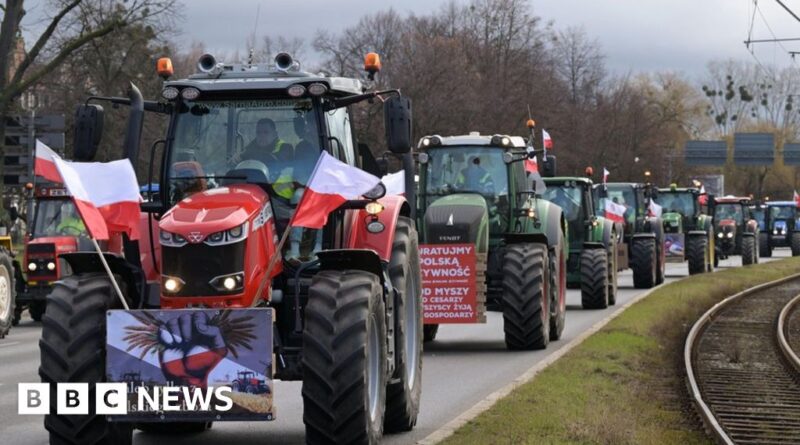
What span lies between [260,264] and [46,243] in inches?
717

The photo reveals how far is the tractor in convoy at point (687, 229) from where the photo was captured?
44.2 m

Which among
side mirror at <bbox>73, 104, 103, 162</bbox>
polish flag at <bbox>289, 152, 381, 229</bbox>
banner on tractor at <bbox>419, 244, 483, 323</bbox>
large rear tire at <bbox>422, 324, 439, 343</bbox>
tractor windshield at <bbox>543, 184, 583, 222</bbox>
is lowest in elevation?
large rear tire at <bbox>422, 324, 439, 343</bbox>

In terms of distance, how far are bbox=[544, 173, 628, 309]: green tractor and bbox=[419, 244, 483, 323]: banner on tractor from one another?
9.24 metres

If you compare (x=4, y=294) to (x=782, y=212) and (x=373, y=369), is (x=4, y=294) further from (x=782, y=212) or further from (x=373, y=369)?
(x=782, y=212)

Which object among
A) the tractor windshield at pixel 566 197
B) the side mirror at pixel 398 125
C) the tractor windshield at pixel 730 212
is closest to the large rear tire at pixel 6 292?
the tractor windshield at pixel 566 197

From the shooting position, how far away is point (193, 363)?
943 cm

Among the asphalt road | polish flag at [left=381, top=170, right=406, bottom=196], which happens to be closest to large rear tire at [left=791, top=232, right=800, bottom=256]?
the asphalt road

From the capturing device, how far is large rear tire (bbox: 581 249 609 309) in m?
28.4

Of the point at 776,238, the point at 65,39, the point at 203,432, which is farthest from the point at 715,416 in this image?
the point at 776,238

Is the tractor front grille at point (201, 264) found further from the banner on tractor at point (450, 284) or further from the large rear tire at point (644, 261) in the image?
the large rear tire at point (644, 261)

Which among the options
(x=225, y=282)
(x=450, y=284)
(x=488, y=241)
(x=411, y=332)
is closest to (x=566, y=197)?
(x=488, y=241)

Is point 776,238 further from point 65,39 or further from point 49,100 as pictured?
point 65,39

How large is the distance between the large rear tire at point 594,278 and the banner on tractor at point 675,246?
1549 centimetres

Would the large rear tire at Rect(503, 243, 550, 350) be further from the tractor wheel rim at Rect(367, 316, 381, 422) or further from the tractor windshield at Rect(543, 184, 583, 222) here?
the tractor windshield at Rect(543, 184, 583, 222)
